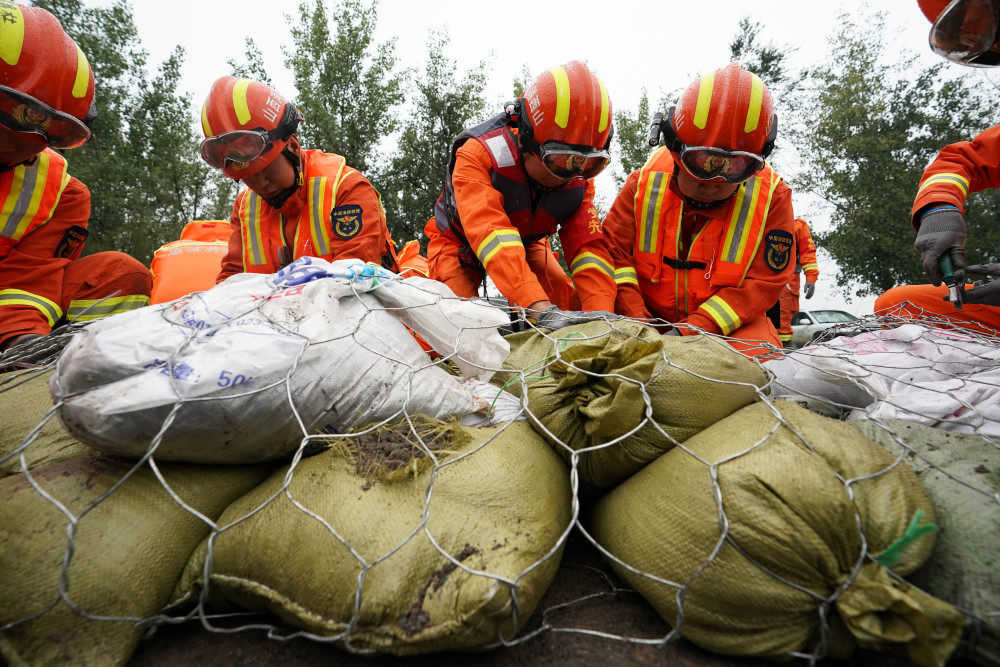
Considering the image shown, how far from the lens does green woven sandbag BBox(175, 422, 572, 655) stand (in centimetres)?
65

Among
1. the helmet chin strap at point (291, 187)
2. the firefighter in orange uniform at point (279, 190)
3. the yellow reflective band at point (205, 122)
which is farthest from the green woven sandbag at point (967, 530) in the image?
the yellow reflective band at point (205, 122)

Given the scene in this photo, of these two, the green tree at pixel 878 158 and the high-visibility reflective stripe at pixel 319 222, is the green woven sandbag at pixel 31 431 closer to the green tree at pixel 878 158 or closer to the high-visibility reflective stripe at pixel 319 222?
the high-visibility reflective stripe at pixel 319 222

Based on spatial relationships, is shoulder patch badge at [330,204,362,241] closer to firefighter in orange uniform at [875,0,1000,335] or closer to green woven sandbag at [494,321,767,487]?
green woven sandbag at [494,321,767,487]

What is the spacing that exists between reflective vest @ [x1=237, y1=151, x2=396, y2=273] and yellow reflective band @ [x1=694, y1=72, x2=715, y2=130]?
1.30m

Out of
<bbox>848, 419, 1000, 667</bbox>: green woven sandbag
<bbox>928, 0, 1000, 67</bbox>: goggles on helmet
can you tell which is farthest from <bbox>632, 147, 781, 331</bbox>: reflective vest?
<bbox>848, 419, 1000, 667</bbox>: green woven sandbag

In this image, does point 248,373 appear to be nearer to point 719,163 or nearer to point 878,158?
point 719,163

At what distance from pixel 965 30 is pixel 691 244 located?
3.03 ft

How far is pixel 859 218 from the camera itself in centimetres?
866

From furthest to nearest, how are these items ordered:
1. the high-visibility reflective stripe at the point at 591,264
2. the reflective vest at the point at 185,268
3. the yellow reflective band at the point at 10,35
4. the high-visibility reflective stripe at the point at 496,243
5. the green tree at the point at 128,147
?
the green tree at the point at 128,147 → the reflective vest at the point at 185,268 → the high-visibility reflective stripe at the point at 591,264 → the high-visibility reflective stripe at the point at 496,243 → the yellow reflective band at the point at 10,35

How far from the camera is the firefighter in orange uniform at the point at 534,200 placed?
70.6 inches

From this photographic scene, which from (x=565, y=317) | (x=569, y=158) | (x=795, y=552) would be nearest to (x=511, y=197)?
(x=569, y=158)

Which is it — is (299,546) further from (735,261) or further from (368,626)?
(735,261)

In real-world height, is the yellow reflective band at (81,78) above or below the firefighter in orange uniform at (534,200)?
above

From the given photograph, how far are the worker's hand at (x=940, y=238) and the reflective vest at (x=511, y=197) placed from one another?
3.91ft
